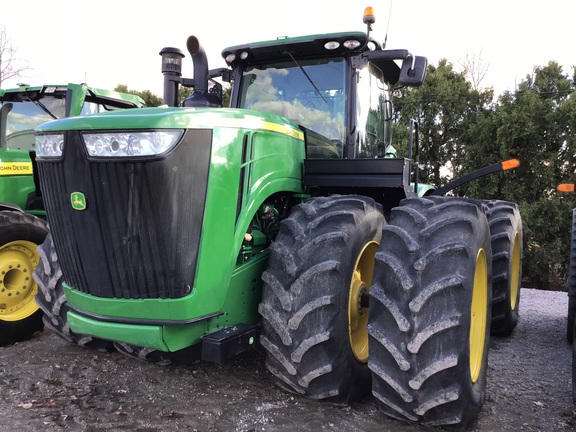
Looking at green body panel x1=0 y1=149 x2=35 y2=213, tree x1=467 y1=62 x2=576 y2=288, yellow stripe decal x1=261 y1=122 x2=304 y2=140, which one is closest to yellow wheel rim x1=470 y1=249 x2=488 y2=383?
yellow stripe decal x1=261 y1=122 x2=304 y2=140

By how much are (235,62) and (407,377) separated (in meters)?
2.80

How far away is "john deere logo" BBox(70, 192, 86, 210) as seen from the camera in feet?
8.25

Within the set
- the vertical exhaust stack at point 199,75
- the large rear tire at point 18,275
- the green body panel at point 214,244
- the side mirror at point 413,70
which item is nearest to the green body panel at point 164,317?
the green body panel at point 214,244

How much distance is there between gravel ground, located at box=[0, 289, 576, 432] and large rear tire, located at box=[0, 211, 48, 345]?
7.6 inches

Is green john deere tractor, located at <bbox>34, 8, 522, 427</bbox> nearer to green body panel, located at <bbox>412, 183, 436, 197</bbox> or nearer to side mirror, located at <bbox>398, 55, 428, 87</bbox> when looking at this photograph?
side mirror, located at <bbox>398, 55, 428, 87</bbox>

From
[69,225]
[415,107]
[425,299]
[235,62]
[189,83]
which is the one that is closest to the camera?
[425,299]

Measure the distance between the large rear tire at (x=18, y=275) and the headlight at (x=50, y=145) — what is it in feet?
6.27

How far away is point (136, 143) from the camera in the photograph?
2.39 metres

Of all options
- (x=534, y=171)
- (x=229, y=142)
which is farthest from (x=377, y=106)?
(x=534, y=171)

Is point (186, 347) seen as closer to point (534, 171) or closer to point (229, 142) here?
point (229, 142)

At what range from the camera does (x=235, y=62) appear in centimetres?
406

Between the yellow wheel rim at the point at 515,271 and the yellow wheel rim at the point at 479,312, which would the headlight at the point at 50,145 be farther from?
the yellow wheel rim at the point at 515,271

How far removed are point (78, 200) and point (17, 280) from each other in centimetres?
240

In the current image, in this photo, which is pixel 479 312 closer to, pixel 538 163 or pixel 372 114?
pixel 372 114
